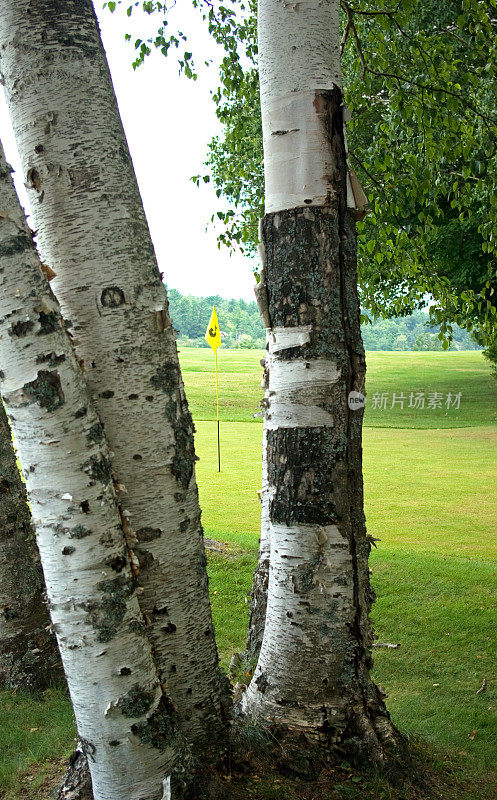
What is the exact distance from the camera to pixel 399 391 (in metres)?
25.6

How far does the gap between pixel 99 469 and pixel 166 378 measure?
16.0 inches

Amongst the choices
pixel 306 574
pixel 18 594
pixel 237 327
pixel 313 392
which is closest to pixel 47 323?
pixel 313 392

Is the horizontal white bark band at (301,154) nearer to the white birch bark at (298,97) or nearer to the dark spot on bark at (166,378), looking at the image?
the white birch bark at (298,97)

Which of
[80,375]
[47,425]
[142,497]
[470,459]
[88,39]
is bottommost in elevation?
[470,459]

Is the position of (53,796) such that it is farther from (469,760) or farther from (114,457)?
(469,760)

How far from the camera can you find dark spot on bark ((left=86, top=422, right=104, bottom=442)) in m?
1.80

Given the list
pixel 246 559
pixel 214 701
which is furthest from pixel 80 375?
pixel 246 559

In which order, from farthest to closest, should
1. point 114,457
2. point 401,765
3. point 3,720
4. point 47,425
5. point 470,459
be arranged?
point 470,459, point 3,720, point 401,765, point 114,457, point 47,425

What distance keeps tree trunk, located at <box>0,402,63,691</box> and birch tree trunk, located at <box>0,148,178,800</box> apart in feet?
5.93

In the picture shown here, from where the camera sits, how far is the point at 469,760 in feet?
9.86

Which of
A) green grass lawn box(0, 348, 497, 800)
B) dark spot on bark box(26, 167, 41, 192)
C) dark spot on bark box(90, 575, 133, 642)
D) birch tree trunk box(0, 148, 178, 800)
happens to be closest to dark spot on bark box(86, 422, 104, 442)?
birch tree trunk box(0, 148, 178, 800)

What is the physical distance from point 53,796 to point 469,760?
179cm

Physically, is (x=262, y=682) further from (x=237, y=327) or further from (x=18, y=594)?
(x=237, y=327)

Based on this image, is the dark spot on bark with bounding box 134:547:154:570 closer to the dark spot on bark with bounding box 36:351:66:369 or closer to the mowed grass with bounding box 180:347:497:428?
the dark spot on bark with bounding box 36:351:66:369
